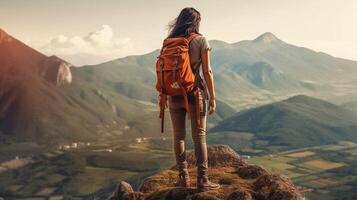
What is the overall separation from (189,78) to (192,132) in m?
1.57

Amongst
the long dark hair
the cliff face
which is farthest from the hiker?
the cliff face

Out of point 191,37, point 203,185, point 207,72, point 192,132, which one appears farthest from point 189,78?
point 203,185

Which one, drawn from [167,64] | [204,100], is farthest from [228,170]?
[167,64]

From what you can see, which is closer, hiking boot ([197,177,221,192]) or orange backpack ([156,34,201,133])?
orange backpack ([156,34,201,133])

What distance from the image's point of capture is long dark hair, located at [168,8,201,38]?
12653 millimetres

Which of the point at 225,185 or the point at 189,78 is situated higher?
the point at 189,78

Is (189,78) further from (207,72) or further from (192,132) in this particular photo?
(192,132)

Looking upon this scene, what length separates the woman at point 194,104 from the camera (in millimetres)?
12094

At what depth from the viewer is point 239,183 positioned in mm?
13945

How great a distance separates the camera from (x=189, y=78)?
11969 mm

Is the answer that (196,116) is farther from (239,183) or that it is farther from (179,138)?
(239,183)

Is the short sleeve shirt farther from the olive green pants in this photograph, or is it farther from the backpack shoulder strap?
the olive green pants

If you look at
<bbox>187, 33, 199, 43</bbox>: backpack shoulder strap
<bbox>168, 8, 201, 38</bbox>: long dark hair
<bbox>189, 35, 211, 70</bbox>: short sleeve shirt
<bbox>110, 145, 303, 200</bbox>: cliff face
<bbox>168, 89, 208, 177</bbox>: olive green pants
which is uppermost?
<bbox>168, 8, 201, 38</bbox>: long dark hair

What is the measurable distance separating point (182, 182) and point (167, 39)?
4.25 m
